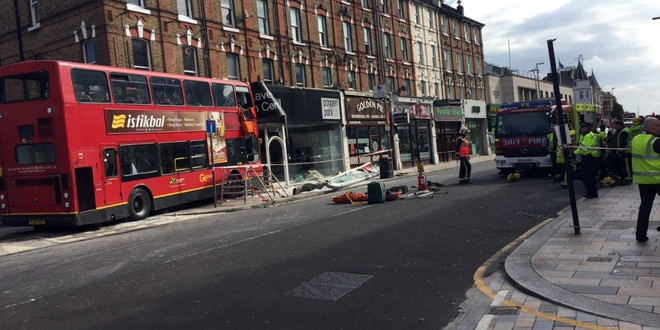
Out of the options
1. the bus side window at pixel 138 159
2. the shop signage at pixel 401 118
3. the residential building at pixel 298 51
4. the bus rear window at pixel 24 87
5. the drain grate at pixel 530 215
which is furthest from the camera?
A: the shop signage at pixel 401 118

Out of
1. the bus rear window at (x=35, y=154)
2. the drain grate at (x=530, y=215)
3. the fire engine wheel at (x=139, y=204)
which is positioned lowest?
the drain grate at (x=530, y=215)

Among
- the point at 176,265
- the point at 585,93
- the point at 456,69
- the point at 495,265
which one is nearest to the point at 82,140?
the point at 176,265

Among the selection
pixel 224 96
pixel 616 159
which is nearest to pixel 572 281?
pixel 616 159

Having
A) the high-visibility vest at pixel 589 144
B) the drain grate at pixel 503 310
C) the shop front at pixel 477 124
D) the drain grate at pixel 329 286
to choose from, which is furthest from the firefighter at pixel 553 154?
the shop front at pixel 477 124

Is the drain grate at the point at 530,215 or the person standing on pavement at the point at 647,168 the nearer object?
the person standing on pavement at the point at 647,168

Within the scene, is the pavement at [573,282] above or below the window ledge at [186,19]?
below

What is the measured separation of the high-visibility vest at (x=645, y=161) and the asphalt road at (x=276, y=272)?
2.24m

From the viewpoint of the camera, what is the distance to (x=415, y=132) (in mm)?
38000

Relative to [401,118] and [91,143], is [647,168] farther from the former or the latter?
[401,118]

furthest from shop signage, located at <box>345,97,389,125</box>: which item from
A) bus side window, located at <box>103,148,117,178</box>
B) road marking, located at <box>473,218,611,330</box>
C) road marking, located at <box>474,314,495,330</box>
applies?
road marking, located at <box>474,314,495,330</box>

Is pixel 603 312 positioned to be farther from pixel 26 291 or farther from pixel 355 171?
pixel 355 171

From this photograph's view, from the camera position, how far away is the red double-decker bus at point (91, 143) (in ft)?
43.2

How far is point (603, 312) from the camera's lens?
4762mm

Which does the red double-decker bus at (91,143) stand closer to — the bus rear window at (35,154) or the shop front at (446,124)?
the bus rear window at (35,154)
